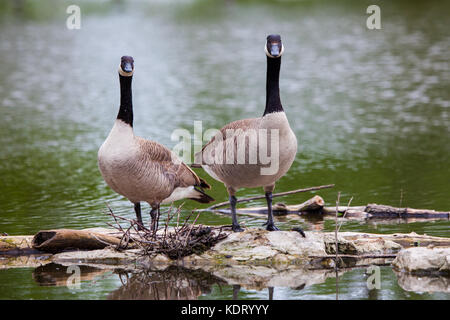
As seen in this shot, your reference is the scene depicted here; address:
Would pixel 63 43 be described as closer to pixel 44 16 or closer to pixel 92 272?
pixel 44 16

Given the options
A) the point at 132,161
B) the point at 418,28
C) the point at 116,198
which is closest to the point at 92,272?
the point at 132,161

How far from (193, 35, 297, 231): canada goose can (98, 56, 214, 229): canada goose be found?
617mm

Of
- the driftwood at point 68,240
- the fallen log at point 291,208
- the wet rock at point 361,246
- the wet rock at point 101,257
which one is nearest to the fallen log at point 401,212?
the fallen log at point 291,208

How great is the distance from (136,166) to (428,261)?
11.7 feet

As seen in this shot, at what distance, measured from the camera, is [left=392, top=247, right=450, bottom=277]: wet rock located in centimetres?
782

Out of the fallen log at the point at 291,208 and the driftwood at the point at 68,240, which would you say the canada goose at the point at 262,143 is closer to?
the driftwood at the point at 68,240

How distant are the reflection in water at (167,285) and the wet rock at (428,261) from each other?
6.79ft

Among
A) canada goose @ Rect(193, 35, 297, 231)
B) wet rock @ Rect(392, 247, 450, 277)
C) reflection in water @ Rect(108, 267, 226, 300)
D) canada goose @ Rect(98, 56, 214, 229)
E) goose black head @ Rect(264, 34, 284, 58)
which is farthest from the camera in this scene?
canada goose @ Rect(98, 56, 214, 229)

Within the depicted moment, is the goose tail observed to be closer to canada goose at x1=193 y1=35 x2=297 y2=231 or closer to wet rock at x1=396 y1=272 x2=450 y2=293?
canada goose at x1=193 y1=35 x2=297 y2=231

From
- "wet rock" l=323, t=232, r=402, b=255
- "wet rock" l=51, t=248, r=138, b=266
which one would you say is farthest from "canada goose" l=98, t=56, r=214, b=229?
"wet rock" l=323, t=232, r=402, b=255

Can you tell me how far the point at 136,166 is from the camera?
8602 mm

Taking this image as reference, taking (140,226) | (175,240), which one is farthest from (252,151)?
(140,226)

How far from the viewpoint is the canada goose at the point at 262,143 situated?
8211mm

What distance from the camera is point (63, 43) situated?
132 ft
